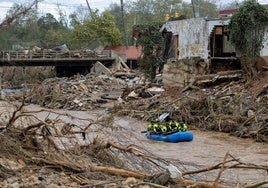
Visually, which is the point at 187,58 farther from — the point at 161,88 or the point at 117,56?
the point at 117,56

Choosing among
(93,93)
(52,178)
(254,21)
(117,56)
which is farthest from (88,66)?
(52,178)

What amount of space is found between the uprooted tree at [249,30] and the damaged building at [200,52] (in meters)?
1.22

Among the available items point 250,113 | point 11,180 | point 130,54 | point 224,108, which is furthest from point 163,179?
point 130,54

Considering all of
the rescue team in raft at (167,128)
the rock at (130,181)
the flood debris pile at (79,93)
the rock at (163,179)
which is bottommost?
the flood debris pile at (79,93)

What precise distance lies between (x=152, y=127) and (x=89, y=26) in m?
38.4

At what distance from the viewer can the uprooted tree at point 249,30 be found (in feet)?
83.3

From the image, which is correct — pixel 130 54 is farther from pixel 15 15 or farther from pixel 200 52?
pixel 15 15

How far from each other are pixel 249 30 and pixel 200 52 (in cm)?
411

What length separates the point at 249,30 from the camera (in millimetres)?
25625

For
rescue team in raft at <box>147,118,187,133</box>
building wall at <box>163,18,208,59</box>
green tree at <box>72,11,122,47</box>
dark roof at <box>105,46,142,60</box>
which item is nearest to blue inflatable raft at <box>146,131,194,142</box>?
rescue team in raft at <box>147,118,187,133</box>

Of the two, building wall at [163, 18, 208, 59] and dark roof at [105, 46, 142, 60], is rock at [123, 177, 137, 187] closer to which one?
building wall at [163, 18, 208, 59]

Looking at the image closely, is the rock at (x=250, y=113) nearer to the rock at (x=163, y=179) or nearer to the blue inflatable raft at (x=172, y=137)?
the blue inflatable raft at (x=172, y=137)

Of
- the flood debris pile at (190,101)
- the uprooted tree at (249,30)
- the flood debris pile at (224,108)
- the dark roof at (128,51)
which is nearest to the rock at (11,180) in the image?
the flood debris pile at (190,101)

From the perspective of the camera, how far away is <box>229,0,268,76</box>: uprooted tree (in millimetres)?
25391
